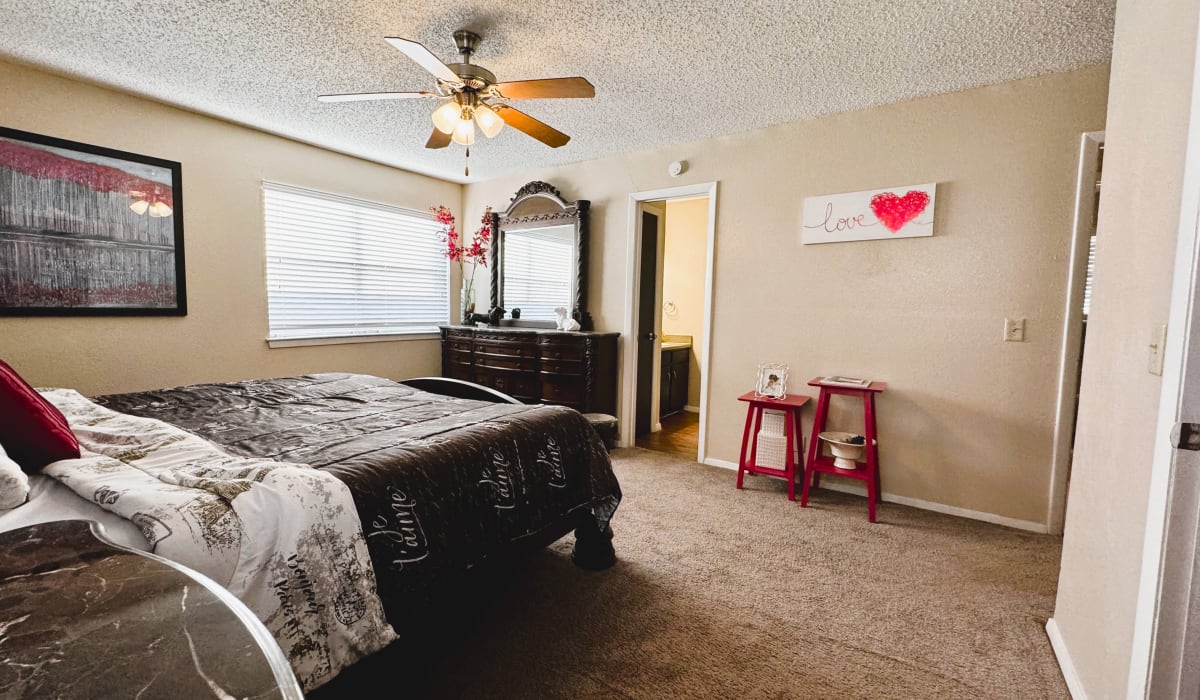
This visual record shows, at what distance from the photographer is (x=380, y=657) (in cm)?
139

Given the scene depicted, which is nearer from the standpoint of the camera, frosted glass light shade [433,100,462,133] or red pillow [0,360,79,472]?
red pillow [0,360,79,472]

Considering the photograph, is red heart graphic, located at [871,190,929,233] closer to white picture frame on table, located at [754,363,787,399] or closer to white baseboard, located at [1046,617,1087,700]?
white picture frame on table, located at [754,363,787,399]

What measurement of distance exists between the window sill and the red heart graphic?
401cm

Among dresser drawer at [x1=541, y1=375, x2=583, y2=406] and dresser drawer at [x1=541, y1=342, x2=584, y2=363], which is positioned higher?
dresser drawer at [x1=541, y1=342, x2=584, y2=363]

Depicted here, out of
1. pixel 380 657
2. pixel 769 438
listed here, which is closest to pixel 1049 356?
pixel 769 438

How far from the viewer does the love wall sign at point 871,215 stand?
3.00m

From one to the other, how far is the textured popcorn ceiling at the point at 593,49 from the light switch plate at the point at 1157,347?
1.60 meters

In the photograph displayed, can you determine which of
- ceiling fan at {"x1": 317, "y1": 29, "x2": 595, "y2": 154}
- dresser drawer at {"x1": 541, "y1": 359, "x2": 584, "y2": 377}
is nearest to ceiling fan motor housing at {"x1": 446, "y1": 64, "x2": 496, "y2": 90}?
ceiling fan at {"x1": 317, "y1": 29, "x2": 595, "y2": 154}

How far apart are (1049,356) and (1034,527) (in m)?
0.93

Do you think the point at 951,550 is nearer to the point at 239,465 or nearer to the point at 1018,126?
the point at 1018,126

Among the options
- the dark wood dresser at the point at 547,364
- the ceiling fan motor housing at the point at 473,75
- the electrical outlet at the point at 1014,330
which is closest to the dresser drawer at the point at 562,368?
the dark wood dresser at the point at 547,364

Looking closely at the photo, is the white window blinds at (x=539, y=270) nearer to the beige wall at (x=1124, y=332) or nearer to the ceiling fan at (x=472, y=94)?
the ceiling fan at (x=472, y=94)

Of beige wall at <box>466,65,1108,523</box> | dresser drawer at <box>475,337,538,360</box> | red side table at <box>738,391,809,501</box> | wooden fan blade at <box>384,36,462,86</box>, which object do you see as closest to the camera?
wooden fan blade at <box>384,36,462,86</box>

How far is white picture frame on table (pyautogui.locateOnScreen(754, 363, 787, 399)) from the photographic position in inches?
133
